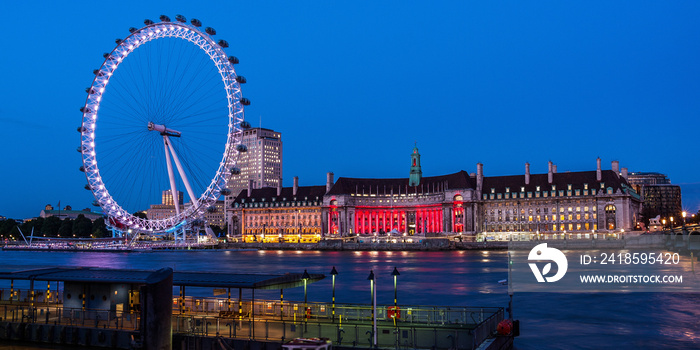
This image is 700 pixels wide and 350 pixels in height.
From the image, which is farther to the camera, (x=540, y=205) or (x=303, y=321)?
(x=540, y=205)

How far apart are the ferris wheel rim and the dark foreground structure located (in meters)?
55.0

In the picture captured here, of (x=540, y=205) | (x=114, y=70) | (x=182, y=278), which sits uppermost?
(x=114, y=70)

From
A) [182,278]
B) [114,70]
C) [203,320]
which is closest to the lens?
[203,320]

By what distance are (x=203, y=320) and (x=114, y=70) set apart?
67172mm

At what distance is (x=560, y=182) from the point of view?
582 feet

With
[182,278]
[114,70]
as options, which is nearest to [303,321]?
[182,278]

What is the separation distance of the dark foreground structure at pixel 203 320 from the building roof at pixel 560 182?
151376mm

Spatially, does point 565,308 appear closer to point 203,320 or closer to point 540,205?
point 203,320

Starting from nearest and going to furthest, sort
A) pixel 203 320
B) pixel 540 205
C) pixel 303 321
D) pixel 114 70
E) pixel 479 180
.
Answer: pixel 203 320 < pixel 303 321 < pixel 114 70 < pixel 540 205 < pixel 479 180

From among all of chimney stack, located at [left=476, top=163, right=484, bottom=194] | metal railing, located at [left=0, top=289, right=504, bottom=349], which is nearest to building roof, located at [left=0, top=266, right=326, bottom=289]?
metal railing, located at [left=0, top=289, right=504, bottom=349]

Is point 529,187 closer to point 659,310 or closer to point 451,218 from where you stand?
point 451,218

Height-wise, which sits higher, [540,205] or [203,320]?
[540,205]

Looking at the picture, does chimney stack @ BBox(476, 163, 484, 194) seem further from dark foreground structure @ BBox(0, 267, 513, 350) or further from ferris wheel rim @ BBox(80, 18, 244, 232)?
dark foreground structure @ BBox(0, 267, 513, 350)

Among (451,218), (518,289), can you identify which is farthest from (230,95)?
(451,218)
